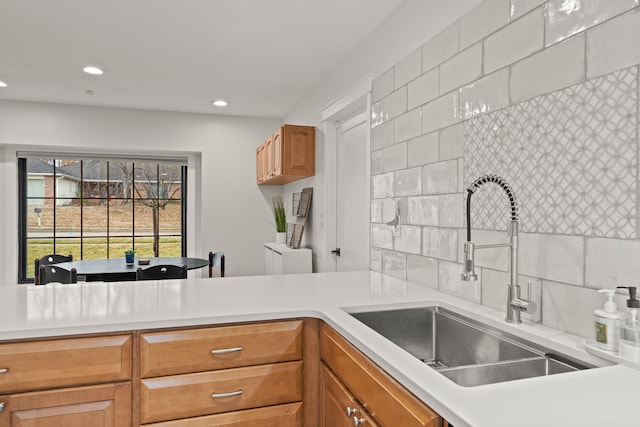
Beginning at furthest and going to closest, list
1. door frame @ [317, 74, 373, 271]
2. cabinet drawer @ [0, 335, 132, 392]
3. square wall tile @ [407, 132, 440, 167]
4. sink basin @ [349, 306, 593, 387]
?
door frame @ [317, 74, 373, 271], square wall tile @ [407, 132, 440, 167], cabinet drawer @ [0, 335, 132, 392], sink basin @ [349, 306, 593, 387]

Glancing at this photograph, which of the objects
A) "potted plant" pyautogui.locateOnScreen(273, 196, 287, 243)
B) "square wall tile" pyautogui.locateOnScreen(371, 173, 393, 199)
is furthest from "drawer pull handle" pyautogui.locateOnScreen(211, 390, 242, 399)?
"potted plant" pyautogui.locateOnScreen(273, 196, 287, 243)

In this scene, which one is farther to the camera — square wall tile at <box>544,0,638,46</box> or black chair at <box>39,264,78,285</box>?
black chair at <box>39,264,78,285</box>

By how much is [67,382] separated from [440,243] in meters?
1.52

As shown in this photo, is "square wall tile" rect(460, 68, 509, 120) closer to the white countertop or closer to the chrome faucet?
the chrome faucet

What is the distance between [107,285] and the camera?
1985 mm

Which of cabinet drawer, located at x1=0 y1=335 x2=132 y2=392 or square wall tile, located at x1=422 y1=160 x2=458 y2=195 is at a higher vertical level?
square wall tile, located at x1=422 y1=160 x2=458 y2=195

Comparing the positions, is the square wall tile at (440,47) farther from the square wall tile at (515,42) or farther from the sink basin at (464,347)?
the sink basin at (464,347)

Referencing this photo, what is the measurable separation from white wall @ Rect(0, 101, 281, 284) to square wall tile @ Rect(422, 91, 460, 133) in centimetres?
357

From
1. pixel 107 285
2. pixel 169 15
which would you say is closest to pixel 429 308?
pixel 107 285

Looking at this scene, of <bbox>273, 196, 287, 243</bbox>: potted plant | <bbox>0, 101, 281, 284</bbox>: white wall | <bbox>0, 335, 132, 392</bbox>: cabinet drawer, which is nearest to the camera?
<bbox>0, 335, 132, 392</bbox>: cabinet drawer

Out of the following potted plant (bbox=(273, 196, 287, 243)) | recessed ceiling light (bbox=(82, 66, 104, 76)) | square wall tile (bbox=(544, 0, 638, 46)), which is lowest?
potted plant (bbox=(273, 196, 287, 243))

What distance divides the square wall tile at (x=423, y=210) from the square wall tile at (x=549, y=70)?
62cm

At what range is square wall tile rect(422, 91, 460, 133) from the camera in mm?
1792

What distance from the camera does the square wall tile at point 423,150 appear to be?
192 centimetres
